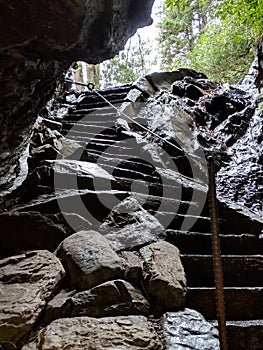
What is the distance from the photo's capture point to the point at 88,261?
2537 millimetres

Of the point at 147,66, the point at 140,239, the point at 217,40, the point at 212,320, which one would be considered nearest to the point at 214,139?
the point at 217,40

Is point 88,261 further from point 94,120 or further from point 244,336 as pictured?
point 94,120

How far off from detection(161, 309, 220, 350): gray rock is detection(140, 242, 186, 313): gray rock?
0.09m

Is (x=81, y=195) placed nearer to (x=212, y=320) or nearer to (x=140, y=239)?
(x=140, y=239)

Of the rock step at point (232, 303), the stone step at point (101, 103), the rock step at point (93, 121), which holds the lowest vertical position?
the rock step at point (232, 303)

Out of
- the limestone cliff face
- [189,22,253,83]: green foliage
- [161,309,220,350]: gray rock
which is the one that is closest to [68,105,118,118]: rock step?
[189,22,253,83]: green foliage

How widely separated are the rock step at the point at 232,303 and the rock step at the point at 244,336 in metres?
0.18

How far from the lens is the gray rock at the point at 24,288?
2.01 meters

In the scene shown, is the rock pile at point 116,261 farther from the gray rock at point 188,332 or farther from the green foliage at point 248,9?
the green foliage at point 248,9

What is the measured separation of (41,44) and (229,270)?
2.63 meters

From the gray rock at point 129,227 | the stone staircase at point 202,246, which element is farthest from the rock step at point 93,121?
the gray rock at point 129,227

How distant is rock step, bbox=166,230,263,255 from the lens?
11.2 ft

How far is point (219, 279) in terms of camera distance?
4.99 feet

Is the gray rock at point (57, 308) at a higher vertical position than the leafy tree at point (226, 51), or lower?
lower
